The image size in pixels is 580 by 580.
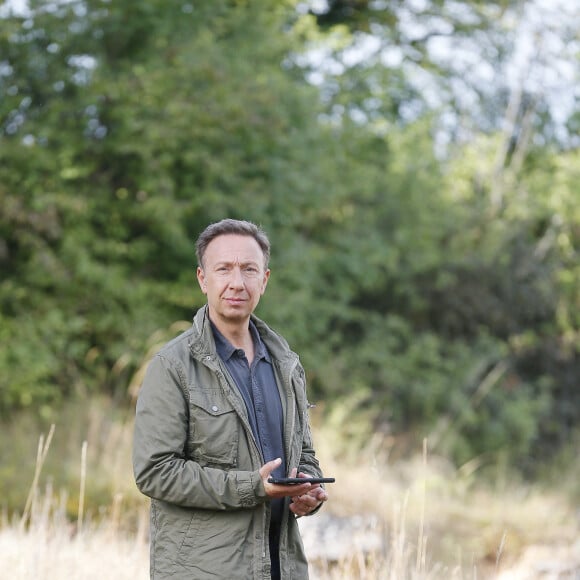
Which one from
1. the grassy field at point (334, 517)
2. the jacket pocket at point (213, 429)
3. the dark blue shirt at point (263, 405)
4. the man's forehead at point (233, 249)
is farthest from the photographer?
the grassy field at point (334, 517)

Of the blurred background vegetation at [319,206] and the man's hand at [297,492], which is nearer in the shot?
the man's hand at [297,492]

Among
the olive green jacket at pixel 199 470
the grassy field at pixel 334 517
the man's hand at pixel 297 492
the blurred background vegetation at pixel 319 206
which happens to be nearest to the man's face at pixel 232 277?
the olive green jacket at pixel 199 470

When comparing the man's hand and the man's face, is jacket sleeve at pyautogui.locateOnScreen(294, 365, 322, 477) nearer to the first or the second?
the man's hand

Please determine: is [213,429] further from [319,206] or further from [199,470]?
[319,206]

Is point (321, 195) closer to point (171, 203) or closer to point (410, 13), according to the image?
point (171, 203)

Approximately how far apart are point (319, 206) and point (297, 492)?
30.7ft

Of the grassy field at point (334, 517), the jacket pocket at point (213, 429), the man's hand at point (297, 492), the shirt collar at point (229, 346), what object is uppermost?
the shirt collar at point (229, 346)

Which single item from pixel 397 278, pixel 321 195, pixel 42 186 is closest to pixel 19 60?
pixel 42 186

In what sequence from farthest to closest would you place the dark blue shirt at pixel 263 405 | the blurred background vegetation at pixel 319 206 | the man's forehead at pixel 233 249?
the blurred background vegetation at pixel 319 206 < the man's forehead at pixel 233 249 < the dark blue shirt at pixel 263 405

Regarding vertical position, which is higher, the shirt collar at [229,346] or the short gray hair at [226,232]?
the short gray hair at [226,232]

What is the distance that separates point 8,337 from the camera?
932 cm

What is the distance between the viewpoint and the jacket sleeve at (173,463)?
9.04ft

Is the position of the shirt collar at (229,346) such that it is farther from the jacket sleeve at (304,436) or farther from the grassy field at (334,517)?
the grassy field at (334,517)

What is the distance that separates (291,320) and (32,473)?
14.8 feet
